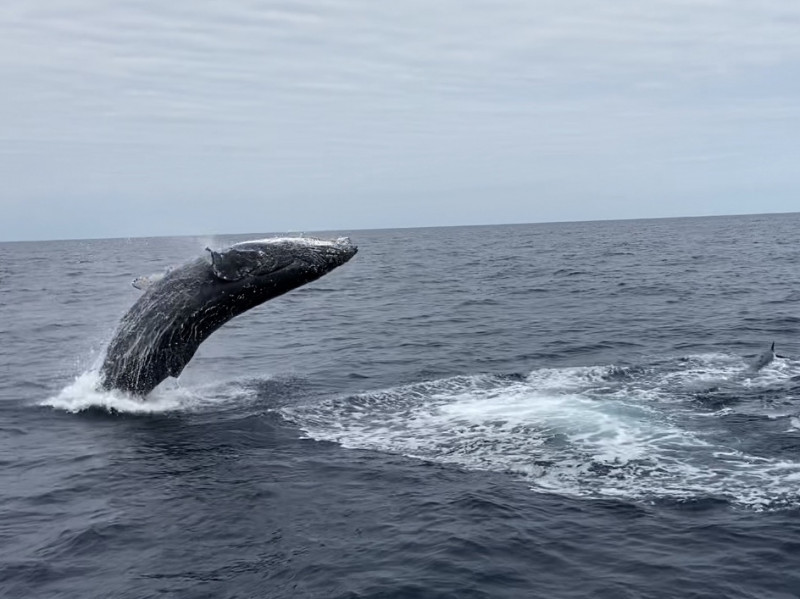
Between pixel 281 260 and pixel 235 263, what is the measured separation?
3.24ft

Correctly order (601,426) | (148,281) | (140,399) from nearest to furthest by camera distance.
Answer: (601,426) < (148,281) < (140,399)

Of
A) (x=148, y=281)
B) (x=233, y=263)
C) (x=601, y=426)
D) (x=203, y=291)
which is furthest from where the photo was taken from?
(x=148, y=281)

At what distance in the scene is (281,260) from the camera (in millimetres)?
16062

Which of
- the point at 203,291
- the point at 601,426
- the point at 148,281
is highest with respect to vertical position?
the point at 148,281

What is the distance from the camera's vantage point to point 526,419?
15.4m

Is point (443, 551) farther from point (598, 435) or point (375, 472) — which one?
point (598, 435)

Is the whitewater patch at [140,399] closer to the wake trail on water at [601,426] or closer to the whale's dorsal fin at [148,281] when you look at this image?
the wake trail on water at [601,426]

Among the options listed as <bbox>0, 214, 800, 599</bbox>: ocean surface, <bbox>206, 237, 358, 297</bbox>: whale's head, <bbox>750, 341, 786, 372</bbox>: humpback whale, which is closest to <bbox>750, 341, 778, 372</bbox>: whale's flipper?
<bbox>750, 341, 786, 372</bbox>: humpback whale

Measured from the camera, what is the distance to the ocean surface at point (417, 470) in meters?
9.11

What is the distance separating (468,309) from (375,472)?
23837mm

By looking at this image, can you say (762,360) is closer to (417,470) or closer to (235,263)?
(417,470)

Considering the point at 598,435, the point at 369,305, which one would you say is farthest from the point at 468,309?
Result: the point at 598,435

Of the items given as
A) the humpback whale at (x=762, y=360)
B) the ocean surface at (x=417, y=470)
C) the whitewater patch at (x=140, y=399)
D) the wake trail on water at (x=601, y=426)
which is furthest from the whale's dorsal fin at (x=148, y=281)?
the humpback whale at (x=762, y=360)

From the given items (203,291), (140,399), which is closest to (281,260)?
(203,291)
